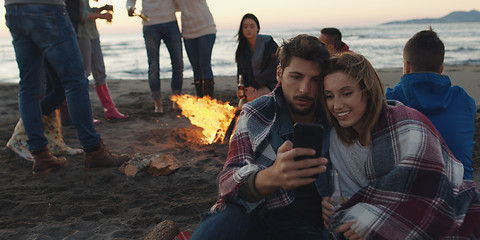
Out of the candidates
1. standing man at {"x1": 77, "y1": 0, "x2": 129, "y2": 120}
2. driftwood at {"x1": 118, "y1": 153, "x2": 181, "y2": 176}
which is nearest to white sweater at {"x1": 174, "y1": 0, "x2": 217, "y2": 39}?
standing man at {"x1": 77, "y1": 0, "x2": 129, "y2": 120}

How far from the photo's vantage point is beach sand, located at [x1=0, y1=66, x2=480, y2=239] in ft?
8.77

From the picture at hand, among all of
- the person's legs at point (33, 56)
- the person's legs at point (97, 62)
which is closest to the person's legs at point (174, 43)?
the person's legs at point (97, 62)

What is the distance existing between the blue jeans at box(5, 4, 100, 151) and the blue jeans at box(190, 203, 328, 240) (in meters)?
2.16

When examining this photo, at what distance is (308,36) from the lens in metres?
2.15

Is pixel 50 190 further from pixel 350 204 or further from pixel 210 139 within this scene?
pixel 350 204

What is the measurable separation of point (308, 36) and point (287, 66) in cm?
22

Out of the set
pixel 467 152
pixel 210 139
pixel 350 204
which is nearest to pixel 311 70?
pixel 350 204

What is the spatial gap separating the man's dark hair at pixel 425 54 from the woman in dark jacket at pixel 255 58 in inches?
86.1

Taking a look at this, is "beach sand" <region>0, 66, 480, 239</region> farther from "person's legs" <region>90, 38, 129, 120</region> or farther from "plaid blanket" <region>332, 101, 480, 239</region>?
"plaid blanket" <region>332, 101, 480, 239</region>

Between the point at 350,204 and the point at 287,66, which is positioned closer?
the point at 350,204

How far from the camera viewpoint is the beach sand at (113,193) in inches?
105

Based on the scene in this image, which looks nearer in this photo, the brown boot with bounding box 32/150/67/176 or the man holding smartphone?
the man holding smartphone

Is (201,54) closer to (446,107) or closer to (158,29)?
(158,29)

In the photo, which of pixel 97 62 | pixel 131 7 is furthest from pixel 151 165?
pixel 131 7
